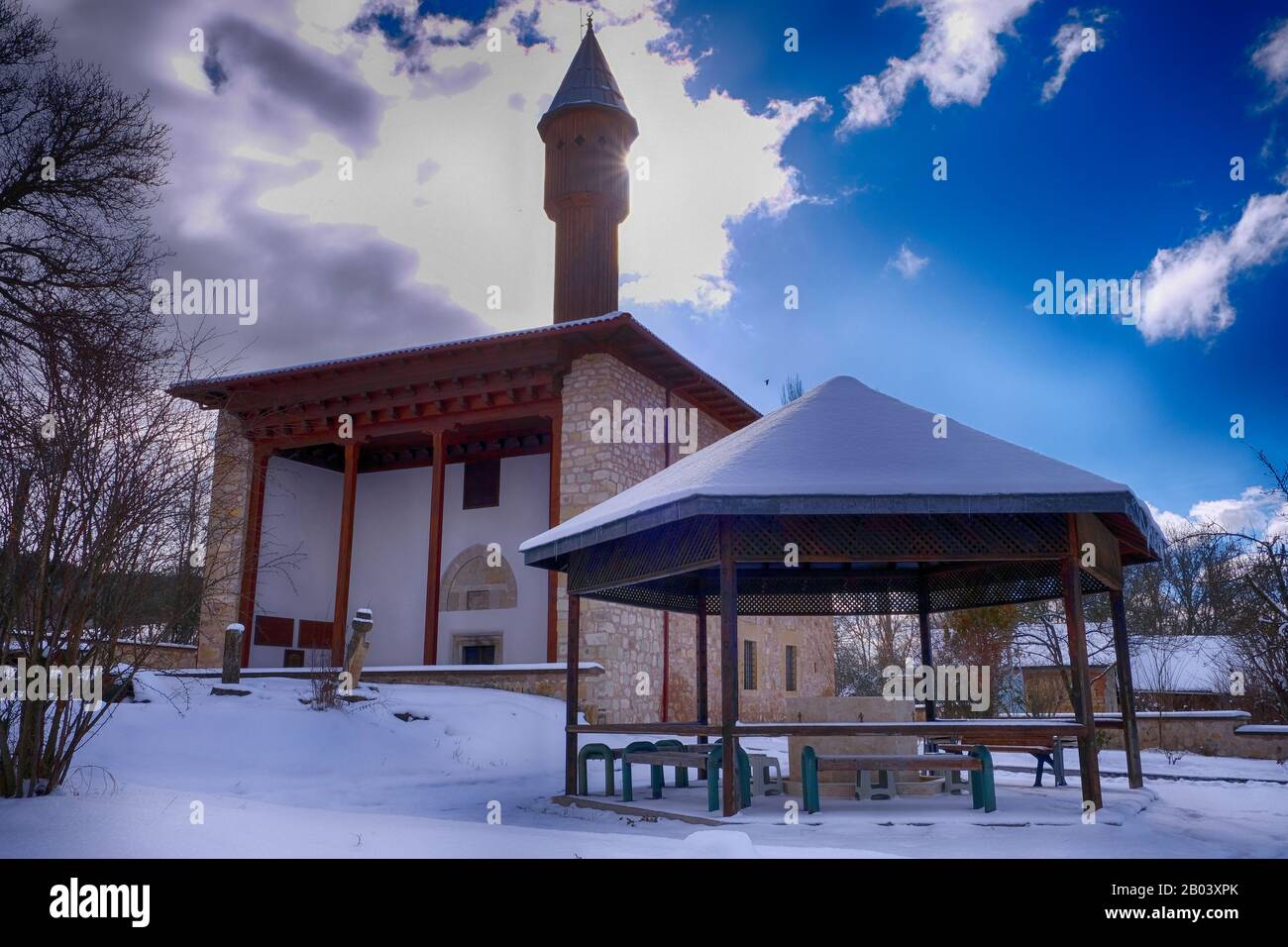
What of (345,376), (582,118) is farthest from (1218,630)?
(345,376)

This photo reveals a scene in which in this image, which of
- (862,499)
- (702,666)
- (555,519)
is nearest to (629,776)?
(702,666)

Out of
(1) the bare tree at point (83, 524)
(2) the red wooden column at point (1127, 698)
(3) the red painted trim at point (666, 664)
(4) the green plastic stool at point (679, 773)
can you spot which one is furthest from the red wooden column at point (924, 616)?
(1) the bare tree at point (83, 524)

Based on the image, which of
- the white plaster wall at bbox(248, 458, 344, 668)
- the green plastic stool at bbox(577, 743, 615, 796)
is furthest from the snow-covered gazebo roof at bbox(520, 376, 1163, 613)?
the white plaster wall at bbox(248, 458, 344, 668)

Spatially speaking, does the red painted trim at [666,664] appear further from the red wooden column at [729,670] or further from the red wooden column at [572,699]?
the red wooden column at [729,670]

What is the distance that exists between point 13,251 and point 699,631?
329 inches

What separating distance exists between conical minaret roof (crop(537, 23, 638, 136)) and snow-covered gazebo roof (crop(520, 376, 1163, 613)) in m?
13.7

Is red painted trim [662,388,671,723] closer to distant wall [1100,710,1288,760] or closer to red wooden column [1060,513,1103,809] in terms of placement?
distant wall [1100,710,1288,760]

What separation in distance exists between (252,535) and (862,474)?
570 inches

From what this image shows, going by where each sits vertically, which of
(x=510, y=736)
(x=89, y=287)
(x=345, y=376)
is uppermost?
(x=345, y=376)

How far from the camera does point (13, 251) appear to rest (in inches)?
388

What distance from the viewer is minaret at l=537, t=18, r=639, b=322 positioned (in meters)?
19.5

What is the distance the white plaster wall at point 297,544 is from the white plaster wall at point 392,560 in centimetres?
77
